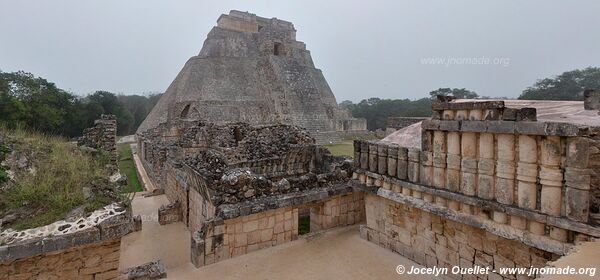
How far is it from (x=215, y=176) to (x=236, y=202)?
2.65ft

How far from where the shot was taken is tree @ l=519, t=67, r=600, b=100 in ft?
108

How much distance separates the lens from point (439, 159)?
4.85 m

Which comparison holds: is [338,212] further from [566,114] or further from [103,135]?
[103,135]

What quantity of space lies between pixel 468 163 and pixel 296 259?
3110 millimetres

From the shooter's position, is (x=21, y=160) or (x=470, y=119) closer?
(x=470, y=119)

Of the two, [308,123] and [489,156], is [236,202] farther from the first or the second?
[308,123]

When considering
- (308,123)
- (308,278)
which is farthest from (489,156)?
(308,123)

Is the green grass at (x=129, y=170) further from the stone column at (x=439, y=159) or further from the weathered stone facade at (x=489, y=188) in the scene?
the stone column at (x=439, y=159)

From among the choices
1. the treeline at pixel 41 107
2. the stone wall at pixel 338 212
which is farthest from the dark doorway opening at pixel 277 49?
the stone wall at pixel 338 212

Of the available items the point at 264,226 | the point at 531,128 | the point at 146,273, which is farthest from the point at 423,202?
the point at 146,273

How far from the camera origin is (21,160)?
18.8ft

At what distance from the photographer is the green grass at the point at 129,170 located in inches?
546

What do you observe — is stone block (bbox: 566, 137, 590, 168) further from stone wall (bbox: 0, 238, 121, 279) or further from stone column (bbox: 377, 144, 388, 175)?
stone wall (bbox: 0, 238, 121, 279)

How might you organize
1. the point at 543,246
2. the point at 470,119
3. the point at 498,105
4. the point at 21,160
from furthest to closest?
the point at 21,160
the point at 470,119
the point at 498,105
the point at 543,246
